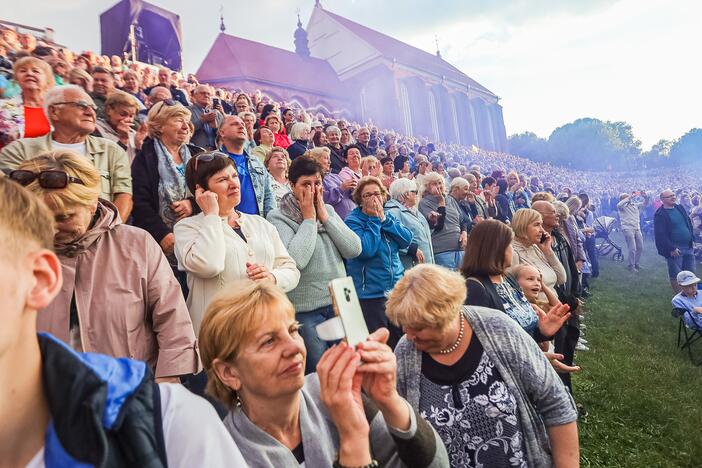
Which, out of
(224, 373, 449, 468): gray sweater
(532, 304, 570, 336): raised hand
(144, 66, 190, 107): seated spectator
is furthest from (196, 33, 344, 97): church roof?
(224, 373, 449, 468): gray sweater

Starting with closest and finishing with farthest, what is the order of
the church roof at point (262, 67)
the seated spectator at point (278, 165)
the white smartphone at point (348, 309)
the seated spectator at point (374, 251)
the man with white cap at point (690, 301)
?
the white smartphone at point (348, 309) < the seated spectator at point (374, 251) < the seated spectator at point (278, 165) < the man with white cap at point (690, 301) < the church roof at point (262, 67)

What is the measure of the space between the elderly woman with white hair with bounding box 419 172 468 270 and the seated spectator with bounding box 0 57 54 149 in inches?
171

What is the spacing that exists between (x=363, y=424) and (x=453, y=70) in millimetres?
62358

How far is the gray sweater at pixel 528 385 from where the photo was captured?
6.75 ft

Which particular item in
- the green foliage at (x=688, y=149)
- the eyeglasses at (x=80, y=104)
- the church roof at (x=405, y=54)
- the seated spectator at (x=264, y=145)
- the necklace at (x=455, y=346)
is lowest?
the necklace at (x=455, y=346)

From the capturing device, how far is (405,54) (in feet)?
166

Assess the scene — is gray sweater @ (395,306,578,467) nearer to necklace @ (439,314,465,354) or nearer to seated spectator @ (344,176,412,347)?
necklace @ (439,314,465,354)

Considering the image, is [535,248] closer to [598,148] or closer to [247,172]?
[247,172]

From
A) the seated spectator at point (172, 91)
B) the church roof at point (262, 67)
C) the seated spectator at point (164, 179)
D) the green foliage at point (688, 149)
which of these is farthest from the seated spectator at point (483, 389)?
the green foliage at point (688, 149)

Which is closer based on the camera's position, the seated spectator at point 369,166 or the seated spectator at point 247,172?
the seated spectator at point 247,172

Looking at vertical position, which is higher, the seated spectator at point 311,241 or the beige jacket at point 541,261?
the seated spectator at point 311,241

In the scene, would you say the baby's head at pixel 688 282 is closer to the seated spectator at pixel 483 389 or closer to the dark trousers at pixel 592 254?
the seated spectator at pixel 483 389

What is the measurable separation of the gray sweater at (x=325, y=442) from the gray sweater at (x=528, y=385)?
0.64m

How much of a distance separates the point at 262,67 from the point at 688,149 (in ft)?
263
